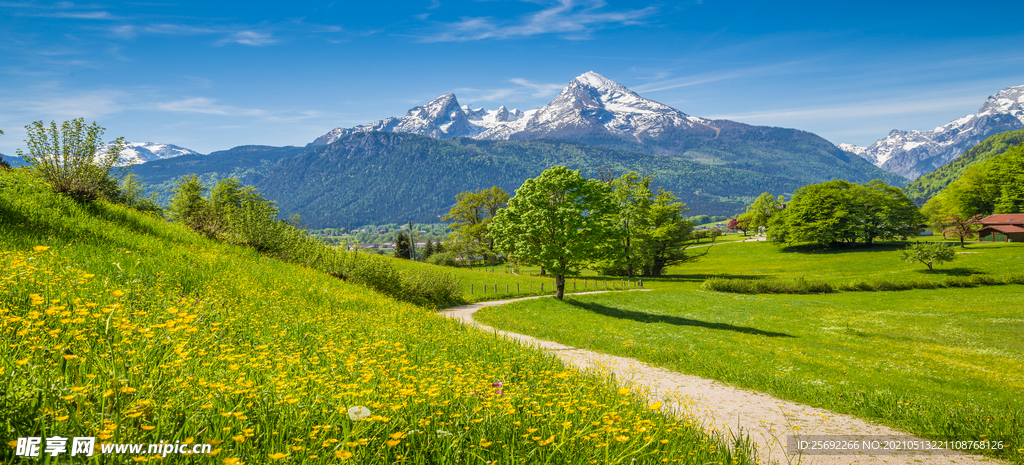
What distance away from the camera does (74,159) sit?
42.1 ft

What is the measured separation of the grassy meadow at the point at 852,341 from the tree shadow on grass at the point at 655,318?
0.13 metres

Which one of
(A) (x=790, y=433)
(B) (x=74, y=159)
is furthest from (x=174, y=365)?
(B) (x=74, y=159)

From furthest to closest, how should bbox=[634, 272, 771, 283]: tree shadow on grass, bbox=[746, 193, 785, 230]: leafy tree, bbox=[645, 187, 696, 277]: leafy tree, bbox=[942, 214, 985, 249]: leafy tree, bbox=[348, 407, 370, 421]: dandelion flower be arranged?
bbox=[746, 193, 785, 230]: leafy tree, bbox=[942, 214, 985, 249]: leafy tree, bbox=[645, 187, 696, 277]: leafy tree, bbox=[634, 272, 771, 283]: tree shadow on grass, bbox=[348, 407, 370, 421]: dandelion flower

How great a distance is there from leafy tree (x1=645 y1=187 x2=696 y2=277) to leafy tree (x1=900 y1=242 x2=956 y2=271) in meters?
23.2

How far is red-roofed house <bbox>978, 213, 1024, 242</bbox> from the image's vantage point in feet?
220

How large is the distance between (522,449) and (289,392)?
2.10 meters

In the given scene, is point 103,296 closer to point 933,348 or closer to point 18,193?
point 18,193

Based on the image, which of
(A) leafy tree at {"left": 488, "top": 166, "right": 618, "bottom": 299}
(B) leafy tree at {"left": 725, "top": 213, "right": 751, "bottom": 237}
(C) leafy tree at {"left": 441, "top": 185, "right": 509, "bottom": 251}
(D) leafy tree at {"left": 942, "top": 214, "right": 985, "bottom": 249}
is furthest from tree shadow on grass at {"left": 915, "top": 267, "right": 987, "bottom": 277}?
(B) leafy tree at {"left": 725, "top": 213, "right": 751, "bottom": 237}

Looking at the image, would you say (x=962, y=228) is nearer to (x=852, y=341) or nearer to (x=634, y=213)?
(x=634, y=213)

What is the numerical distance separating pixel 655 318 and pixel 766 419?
1868cm

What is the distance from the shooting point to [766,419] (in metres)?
8.73

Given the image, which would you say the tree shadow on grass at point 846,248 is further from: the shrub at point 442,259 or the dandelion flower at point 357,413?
the dandelion flower at point 357,413

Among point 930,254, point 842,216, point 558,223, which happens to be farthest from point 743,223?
point 558,223

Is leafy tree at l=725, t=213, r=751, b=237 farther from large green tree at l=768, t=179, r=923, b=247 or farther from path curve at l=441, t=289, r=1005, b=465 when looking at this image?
path curve at l=441, t=289, r=1005, b=465
